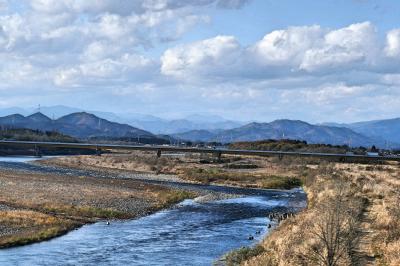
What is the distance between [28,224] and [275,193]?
4811 cm

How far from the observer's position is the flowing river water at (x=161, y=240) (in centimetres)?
3406

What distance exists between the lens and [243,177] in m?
107

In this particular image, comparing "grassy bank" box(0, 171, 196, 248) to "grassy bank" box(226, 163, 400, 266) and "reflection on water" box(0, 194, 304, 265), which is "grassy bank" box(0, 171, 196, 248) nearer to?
"reflection on water" box(0, 194, 304, 265)

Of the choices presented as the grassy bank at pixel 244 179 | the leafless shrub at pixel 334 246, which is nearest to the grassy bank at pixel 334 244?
the leafless shrub at pixel 334 246

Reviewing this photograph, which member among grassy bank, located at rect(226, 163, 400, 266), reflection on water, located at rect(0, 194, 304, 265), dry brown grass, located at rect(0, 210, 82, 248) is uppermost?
grassy bank, located at rect(226, 163, 400, 266)

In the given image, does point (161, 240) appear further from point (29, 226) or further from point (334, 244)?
point (334, 244)

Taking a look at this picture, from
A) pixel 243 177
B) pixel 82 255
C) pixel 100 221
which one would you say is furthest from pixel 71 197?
pixel 243 177

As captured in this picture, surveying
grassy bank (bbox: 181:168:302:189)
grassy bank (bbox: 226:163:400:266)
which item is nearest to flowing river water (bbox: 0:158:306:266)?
grassy bank (bbox: 226:163:400:266)

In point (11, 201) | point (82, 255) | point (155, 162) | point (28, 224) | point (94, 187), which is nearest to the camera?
point (82, 255)

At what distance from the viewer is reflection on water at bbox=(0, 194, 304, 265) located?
33969mm

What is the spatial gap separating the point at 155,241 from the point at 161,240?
0.62m

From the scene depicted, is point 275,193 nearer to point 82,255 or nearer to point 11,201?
point 11,201

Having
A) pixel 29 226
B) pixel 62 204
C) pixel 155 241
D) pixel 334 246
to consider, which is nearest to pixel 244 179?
pixel 62 204

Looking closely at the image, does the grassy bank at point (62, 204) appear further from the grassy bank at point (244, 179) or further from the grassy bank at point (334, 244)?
the grassy bank at point (244, 179)
